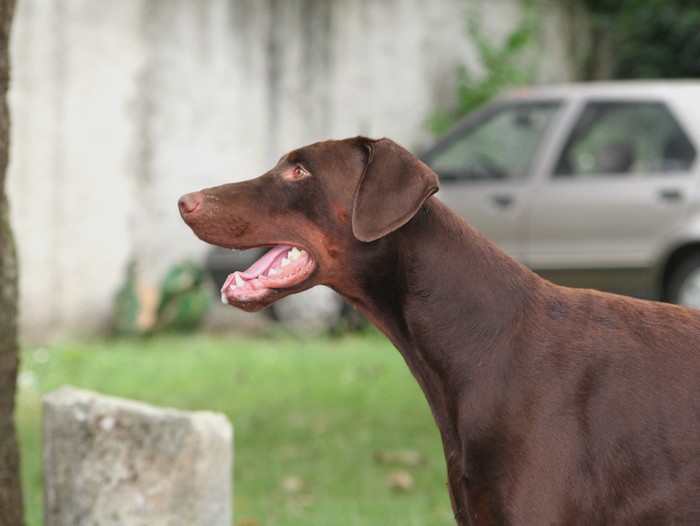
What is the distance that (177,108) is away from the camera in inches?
472

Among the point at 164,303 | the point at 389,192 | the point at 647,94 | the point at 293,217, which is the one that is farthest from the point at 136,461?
the point at 164,303

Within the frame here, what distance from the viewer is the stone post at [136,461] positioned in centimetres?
460

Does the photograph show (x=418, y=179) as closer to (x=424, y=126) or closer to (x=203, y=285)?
(x=203, y=285)

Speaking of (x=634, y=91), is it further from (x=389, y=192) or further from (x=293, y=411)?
(x=389, y=192)

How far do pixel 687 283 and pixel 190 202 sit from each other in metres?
7.04

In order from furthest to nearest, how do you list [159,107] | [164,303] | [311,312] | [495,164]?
[159,107], [311,312], [164,303], [495,164]

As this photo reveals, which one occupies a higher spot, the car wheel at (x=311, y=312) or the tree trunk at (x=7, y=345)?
the tree trunk at (x=7, y=345)

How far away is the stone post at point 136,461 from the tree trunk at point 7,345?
0.26 metres

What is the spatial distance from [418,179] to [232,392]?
5.35 meters

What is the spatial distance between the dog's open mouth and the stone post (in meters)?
1.12

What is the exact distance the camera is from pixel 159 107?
467 inches

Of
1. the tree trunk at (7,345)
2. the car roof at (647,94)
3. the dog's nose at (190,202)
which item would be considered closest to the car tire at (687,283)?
the car roof at (647,94)

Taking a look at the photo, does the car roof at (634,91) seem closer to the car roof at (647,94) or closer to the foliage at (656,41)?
the car roof at (647,94)

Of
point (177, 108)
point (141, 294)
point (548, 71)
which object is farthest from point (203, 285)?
point (548, 71)
